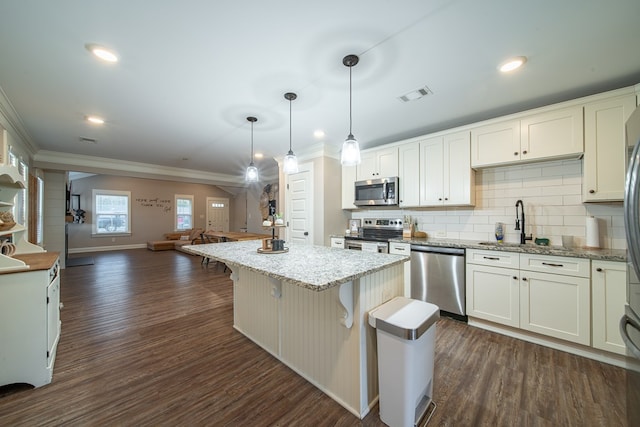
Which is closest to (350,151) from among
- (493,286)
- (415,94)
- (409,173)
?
(415,94)

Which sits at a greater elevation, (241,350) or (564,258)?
(564,258)

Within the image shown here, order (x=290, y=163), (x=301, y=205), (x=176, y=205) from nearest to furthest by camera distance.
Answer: (x=290, y=163) < (x=301, y=205) < (x=176, y=205)

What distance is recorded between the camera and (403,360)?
4.42ft

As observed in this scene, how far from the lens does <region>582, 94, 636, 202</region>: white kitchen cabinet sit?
2143mm

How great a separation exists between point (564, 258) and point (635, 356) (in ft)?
4.58

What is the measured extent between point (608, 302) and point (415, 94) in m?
2.44

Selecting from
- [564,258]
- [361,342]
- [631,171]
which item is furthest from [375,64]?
[564,258]

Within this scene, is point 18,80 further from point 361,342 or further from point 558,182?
point 558,182

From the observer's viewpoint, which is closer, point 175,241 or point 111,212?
point 111,212

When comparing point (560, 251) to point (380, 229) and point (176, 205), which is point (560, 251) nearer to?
point (380, 229)

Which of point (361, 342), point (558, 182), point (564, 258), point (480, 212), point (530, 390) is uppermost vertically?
point (558, 182)

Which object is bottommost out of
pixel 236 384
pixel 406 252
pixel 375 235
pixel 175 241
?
pixel 236 384

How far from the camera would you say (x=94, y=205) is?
777cm

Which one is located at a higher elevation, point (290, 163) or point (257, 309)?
point (290, 163)
